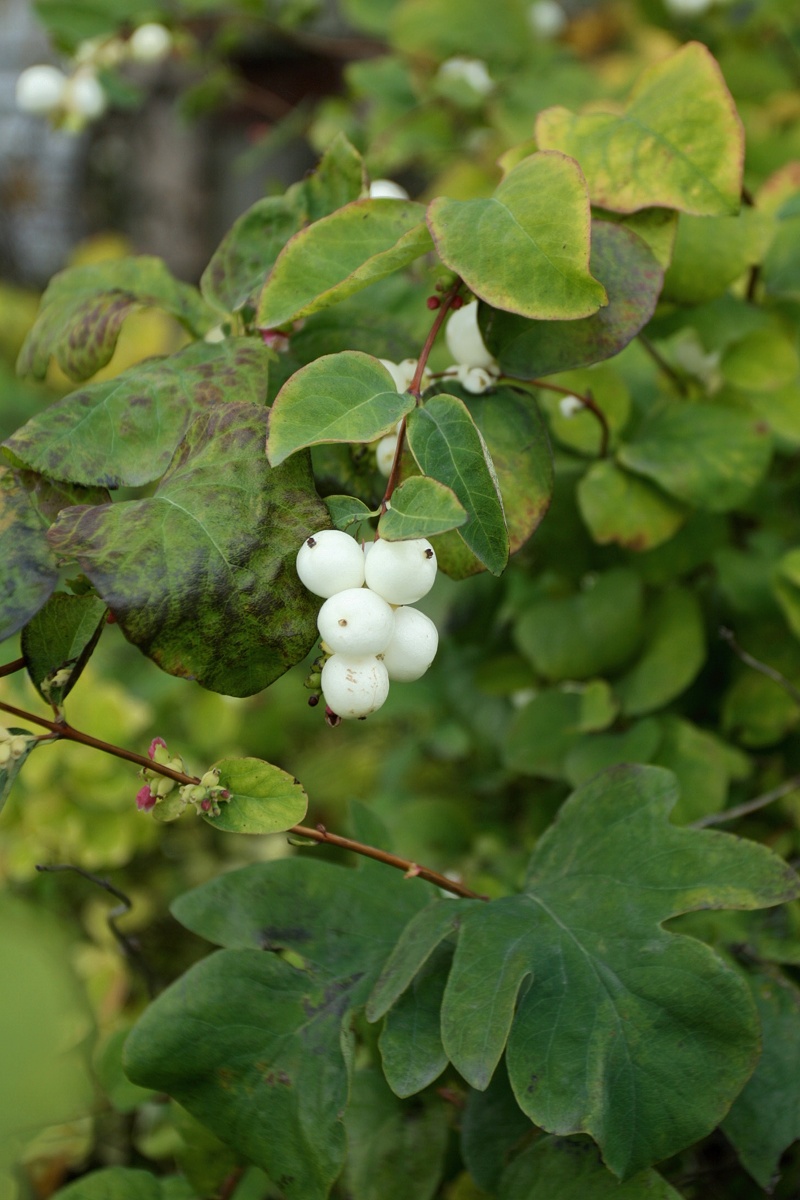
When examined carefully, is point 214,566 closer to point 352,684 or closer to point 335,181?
point 352,684

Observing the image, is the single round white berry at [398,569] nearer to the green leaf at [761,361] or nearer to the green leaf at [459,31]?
the green leaf at [761,361]

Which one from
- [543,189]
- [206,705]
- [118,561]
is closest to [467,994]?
[118,561]

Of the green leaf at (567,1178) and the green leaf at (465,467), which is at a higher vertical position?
the green leaf at (465,467)

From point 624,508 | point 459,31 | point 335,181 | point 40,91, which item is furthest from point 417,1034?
point 459,31

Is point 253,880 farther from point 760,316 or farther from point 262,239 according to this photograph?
point 760,316

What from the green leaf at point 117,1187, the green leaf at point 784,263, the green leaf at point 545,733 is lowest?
the green leaf at point 117,1187

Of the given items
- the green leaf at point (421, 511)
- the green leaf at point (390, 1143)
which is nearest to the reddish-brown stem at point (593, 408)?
the green leaf at point (421, 511)
